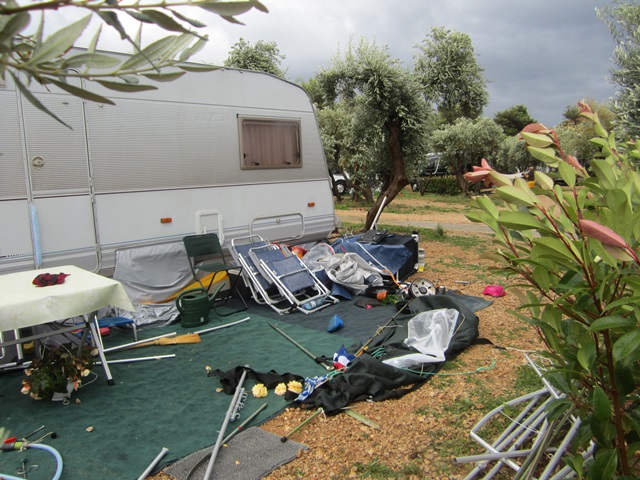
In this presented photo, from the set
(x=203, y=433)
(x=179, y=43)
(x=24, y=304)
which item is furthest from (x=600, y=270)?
(x=24, y=304)

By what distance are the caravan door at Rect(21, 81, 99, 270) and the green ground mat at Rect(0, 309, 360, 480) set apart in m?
1.11

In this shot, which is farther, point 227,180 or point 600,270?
point 227,180

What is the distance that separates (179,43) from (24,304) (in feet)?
10.2

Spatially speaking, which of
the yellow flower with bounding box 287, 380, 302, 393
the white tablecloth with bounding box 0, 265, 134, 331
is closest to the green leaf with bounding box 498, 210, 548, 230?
the yellow flower with bounding box 287, 380, 302, 393

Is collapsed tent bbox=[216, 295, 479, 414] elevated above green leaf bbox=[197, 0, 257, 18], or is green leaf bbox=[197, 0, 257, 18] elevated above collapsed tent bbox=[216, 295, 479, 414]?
green leaf bbox=[197, 0, 257, 18]

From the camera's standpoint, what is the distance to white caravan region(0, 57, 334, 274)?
5008 mm

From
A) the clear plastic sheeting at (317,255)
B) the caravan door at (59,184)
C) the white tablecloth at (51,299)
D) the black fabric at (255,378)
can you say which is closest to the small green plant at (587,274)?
the black fabric at (255,378)

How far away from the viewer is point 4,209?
486 centimetres

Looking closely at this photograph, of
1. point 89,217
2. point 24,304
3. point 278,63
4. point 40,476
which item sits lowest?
point 40,476

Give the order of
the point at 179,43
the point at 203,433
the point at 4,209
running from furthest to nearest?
1. the point at 4,209
2. the point at 203,433
3. the point at 179,43

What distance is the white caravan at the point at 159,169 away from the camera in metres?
5.01

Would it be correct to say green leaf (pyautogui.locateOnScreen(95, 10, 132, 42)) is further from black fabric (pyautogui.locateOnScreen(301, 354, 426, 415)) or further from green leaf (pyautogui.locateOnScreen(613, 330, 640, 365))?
black fabric (pyautogui.locateOnScreen(301, 354, 426, 415))

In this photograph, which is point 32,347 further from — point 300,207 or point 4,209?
point 300,207

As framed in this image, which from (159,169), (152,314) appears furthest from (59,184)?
(152,314)
